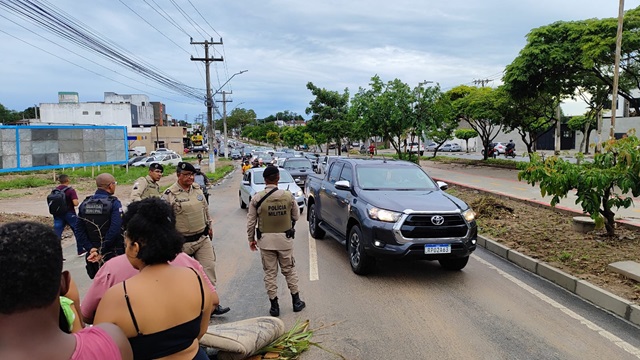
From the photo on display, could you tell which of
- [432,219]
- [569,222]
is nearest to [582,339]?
[432,219]

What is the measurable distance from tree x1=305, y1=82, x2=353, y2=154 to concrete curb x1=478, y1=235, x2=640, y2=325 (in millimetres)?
34822

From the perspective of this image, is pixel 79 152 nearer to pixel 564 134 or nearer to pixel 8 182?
pixel 8 182

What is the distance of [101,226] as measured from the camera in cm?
485

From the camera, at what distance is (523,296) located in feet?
19.0

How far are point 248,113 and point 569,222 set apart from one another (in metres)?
140

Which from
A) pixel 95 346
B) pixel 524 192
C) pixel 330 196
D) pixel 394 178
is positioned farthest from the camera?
pixel 524 192

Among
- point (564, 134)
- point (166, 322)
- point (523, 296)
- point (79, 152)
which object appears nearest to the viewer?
point (166, 322)

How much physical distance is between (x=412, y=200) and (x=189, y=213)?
3.30 m

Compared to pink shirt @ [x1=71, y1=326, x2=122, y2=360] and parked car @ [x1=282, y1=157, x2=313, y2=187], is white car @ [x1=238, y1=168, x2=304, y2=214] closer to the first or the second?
parked car @ [x1=282, y1=157, x2=313, y2=187]

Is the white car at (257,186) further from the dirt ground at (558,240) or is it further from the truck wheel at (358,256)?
the truck wheel at (358,256)

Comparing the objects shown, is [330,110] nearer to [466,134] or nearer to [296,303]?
[466,134]

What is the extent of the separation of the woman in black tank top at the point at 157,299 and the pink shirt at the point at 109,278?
174 mm

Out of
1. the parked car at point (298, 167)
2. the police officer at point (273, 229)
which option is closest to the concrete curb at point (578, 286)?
the police officer at point (273, 229)

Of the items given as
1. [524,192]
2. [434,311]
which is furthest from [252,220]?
[524,192]
